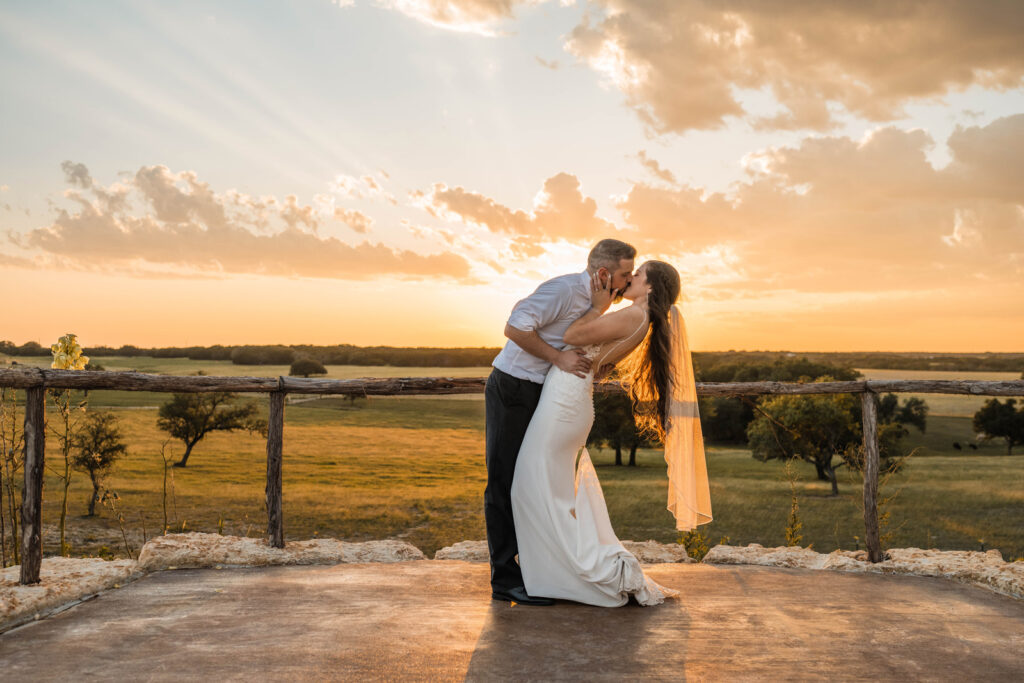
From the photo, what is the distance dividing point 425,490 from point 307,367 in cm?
669

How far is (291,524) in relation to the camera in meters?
25.8

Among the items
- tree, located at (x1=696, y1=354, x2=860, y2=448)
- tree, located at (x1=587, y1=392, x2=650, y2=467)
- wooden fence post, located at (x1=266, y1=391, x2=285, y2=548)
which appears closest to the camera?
wooden fence post, located at (x1=266, y1=391, x2=285, y2=548)

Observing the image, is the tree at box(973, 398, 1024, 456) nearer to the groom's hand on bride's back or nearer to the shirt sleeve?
the groom's hand on bride's back

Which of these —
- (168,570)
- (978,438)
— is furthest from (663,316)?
(978,438)

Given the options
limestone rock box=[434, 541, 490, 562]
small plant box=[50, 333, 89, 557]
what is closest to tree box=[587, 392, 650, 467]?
limestone rock box=[434, 541, 490, 562]

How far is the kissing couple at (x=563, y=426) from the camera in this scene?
11.4ft

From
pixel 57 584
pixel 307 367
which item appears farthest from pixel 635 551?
pixel 307 367

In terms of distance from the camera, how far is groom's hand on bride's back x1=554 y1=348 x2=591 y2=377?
11.6 feet

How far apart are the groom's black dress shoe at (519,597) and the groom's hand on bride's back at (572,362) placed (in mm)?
1110

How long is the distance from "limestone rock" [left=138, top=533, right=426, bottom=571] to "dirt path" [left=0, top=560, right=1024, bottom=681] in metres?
0.23

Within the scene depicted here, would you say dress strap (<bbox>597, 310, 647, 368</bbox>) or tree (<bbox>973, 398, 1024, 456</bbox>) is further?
tree (<bbox>973, 398, 1024, 456</bbox>)

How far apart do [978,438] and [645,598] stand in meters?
51.9

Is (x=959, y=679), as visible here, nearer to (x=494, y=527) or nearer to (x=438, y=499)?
(x=494, y=527)

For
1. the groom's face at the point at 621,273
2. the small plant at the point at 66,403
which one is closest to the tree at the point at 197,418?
the small plant at the point at 66,403
